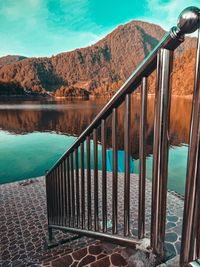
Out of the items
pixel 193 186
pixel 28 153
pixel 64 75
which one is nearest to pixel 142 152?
pixel 193 186

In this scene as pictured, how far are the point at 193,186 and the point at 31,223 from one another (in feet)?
16.6

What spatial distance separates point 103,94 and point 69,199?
133m

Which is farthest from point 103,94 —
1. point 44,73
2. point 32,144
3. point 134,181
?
point 134,181

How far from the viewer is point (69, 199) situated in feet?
7.93

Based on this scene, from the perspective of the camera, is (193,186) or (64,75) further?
(64,75)

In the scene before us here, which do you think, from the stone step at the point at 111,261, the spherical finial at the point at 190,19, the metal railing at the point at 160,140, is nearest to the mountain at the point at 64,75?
the stone step at the point at 111,261

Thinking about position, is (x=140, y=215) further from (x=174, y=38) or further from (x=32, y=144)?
(x=32, y=144)

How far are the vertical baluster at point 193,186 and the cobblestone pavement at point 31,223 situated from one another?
1.36 meters

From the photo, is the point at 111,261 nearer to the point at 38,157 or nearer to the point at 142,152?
the point at 142,152

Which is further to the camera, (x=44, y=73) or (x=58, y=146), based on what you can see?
(x=44, y=73)

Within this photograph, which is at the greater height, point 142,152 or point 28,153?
point 142,152

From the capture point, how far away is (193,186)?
78 centimetres

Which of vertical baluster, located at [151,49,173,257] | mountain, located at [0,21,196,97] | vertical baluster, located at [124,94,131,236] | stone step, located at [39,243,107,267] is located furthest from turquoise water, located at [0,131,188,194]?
mountain, located at [0,21,196,97]

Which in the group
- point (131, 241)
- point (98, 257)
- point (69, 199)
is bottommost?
point (98, 257)
